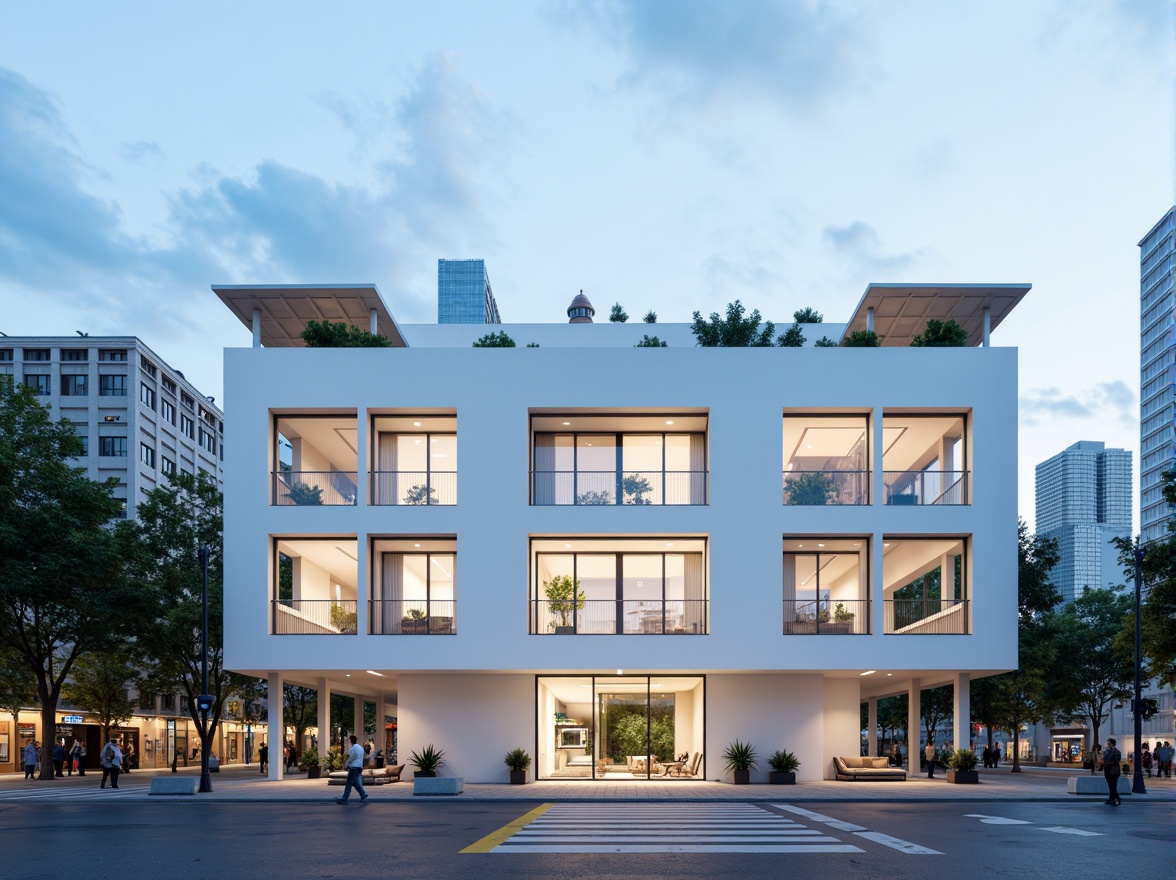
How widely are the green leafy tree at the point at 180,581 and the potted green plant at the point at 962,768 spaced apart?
24822mm

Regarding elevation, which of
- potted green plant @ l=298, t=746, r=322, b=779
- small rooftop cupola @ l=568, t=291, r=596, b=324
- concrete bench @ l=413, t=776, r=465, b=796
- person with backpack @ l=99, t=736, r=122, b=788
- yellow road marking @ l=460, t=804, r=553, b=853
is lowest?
potted green plant @ l=298, t=746, r=322, b=779

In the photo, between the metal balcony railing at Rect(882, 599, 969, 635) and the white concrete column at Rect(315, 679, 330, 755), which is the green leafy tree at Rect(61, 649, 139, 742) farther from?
the metal balcony railing at Rect(882, 599, 969, 635)

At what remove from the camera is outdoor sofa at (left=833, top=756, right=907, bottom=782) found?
31.0 m

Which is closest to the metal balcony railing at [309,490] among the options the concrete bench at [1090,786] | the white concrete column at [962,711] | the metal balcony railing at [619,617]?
the metal balcony railing at [619,617]

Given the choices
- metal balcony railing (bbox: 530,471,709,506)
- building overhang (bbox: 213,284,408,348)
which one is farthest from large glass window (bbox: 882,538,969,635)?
building overhang (bbox: 213,284,408,348)

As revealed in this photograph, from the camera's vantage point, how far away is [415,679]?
31.9 metres

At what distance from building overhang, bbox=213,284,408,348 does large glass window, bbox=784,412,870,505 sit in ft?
44.6

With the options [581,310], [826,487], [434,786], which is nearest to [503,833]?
[434,786]

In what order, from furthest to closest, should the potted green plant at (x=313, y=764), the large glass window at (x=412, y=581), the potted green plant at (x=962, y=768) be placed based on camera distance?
the potted green plant at (x=313, y=764), the potted green plant at (x=962, y=768), the large glass window at (x=412, y=581)

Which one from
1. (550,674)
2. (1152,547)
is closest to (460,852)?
(550,674)

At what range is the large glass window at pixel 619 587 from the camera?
30703 mm

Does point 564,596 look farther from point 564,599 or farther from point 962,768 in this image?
point 962,768

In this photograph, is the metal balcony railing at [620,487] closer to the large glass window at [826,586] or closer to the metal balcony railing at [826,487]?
the metal balcony railing at [826,487]

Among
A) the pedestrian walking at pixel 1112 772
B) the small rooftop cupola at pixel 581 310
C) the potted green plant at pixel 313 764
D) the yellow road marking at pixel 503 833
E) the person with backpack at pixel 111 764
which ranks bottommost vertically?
the potted green plant at pixel 313 764
